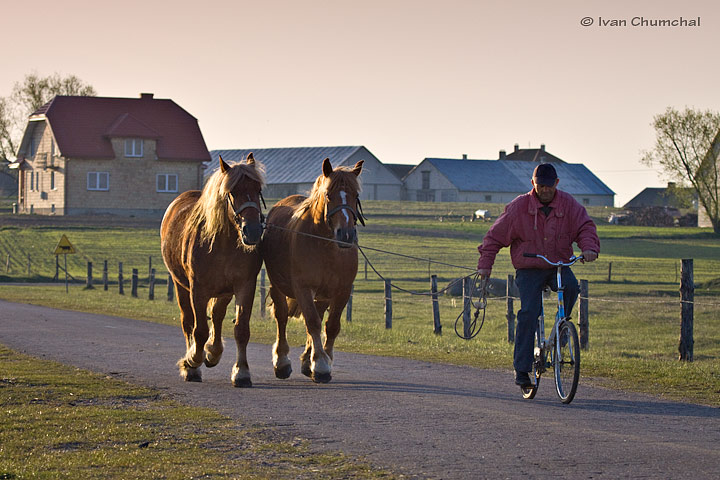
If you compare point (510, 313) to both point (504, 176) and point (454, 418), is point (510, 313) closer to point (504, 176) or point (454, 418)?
point (454, 418)

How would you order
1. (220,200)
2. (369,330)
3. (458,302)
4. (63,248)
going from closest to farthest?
(220,200) → (369,330) → (458,302) → (63,248)

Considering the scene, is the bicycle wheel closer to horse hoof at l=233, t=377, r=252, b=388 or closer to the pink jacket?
the pink jacket

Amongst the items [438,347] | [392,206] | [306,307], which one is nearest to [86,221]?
[392,206]

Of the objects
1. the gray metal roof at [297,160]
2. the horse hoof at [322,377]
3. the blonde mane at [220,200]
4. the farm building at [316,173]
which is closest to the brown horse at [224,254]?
the blonde mane at [220,200]

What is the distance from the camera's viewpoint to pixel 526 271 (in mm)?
9609

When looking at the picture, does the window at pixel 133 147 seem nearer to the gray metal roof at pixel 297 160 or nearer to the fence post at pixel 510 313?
the gray metal roof at pixel 297 160

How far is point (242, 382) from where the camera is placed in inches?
424

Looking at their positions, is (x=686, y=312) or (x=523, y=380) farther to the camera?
(x=686, y=312)

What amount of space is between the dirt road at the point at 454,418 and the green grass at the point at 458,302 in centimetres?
137

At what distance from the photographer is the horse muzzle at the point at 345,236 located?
10484 mm

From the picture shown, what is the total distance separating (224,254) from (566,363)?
3.59 m

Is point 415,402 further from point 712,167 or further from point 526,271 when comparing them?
point 712,167

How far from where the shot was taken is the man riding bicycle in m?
9.41

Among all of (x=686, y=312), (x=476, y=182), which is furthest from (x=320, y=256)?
(x=476, y=182)
